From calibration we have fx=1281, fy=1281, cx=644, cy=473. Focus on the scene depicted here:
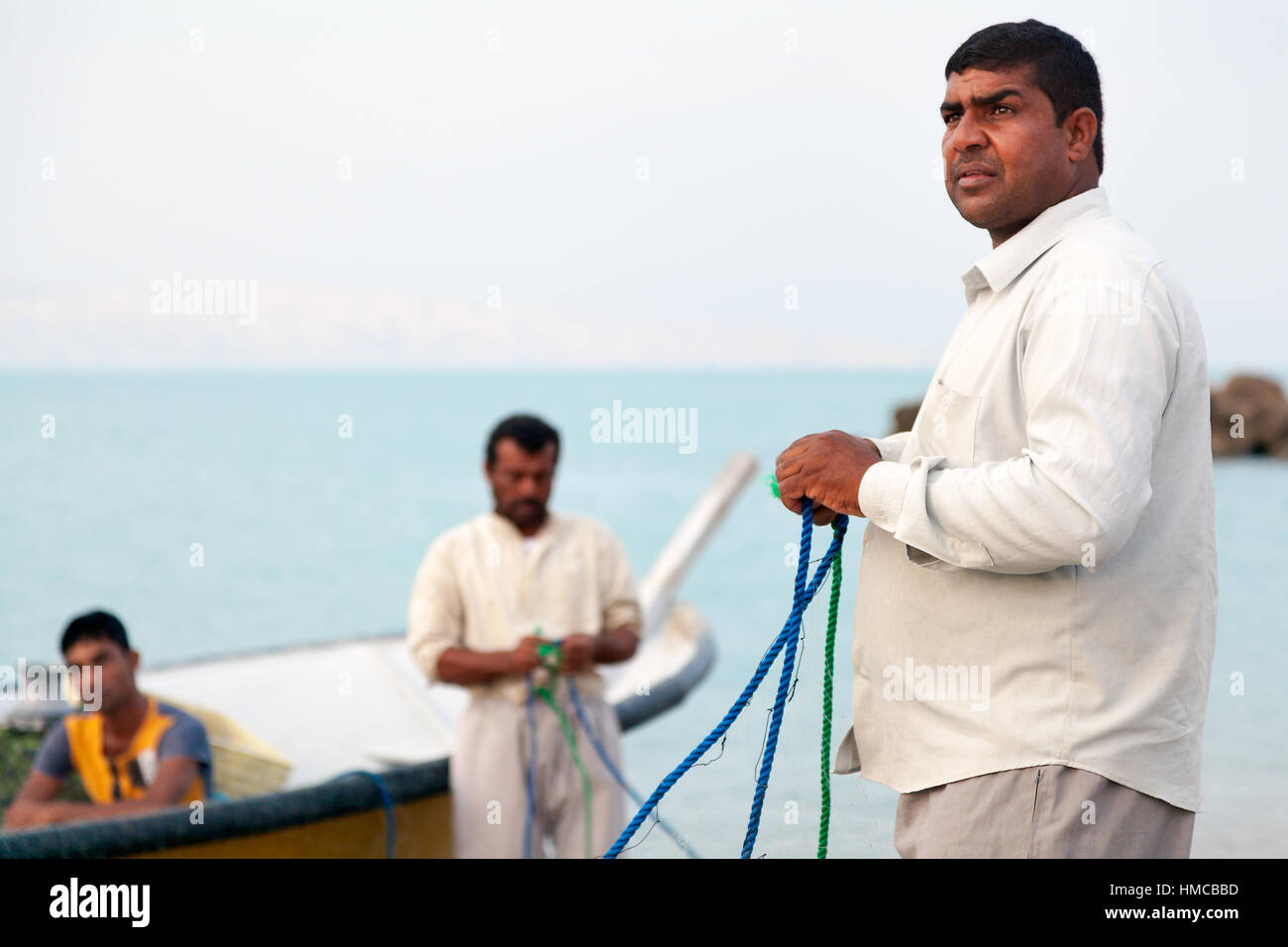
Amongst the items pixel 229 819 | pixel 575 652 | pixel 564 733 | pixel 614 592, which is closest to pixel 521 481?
pixel 614 592

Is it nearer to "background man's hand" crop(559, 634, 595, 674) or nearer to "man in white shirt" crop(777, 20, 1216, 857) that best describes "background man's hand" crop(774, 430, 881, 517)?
"man in white shirt" crop(777, 20, 1216, 857)

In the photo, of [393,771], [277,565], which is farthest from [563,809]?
[277,565]

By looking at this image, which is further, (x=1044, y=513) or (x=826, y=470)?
(x=826, y=470)

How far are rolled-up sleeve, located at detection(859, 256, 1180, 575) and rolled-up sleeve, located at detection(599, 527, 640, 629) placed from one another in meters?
2.38

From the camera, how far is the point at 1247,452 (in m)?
31.5

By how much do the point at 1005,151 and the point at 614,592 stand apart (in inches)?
96.3

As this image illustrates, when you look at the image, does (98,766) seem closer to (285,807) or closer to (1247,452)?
(285,807)

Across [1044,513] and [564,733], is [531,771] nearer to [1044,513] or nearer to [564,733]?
[564,733]

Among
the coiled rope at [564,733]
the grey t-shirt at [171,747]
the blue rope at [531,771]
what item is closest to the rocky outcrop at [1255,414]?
the coiled rope at [564,733]

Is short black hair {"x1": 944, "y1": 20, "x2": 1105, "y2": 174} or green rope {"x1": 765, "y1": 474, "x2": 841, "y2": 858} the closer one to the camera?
short black hair {"x1": 944, "y1": 20, "x2": 1105, "y2": 174}

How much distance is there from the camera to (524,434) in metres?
3.88

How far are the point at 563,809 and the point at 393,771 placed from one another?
57 centimetres

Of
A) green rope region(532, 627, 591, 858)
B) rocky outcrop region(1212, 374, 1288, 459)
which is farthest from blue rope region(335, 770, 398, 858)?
rocky outcrop region(1212, 374, 1288, 459)

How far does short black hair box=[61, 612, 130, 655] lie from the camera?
3.89m
